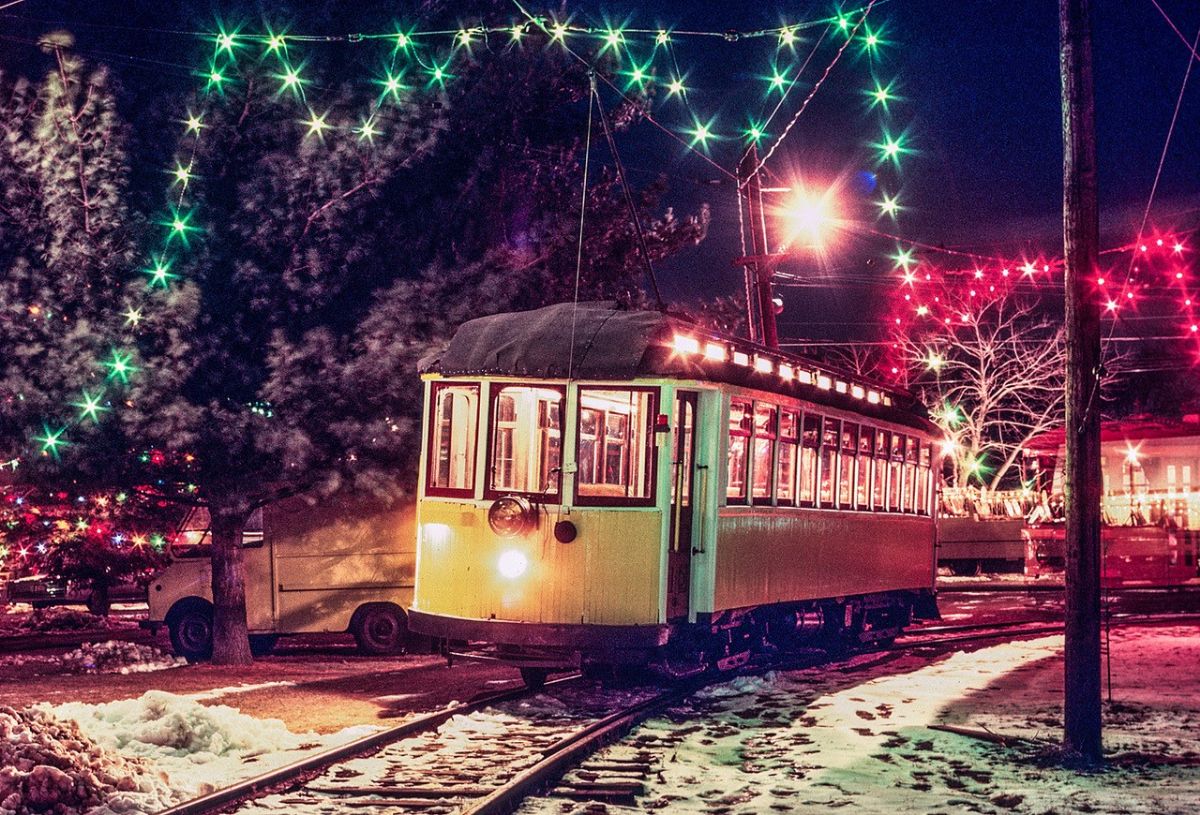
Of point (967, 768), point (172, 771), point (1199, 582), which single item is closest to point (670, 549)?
point (967, 768)

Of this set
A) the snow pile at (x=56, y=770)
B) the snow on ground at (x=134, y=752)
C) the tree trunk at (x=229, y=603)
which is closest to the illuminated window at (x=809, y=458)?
the snow on ground at (x=134, y=752)

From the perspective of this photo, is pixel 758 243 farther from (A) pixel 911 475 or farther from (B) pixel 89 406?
(B) pixel 89 406

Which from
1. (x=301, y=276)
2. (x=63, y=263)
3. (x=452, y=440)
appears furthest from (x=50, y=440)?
(x=452, y=440)

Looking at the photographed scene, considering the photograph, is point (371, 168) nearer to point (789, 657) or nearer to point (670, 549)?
point (670, 549)

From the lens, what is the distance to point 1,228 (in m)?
13.9

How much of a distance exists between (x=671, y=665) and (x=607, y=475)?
1848mm

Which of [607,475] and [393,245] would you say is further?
[393,245]

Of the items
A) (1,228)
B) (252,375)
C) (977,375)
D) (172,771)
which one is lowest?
(172,771)

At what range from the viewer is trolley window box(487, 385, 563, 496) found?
12383 mm

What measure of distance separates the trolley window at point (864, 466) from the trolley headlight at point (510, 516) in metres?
5.70

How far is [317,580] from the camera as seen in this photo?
16.7m

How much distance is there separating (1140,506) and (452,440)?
2812 cm

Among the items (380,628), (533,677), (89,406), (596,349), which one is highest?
(596,349)

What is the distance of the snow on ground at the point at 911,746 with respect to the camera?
332 inches
